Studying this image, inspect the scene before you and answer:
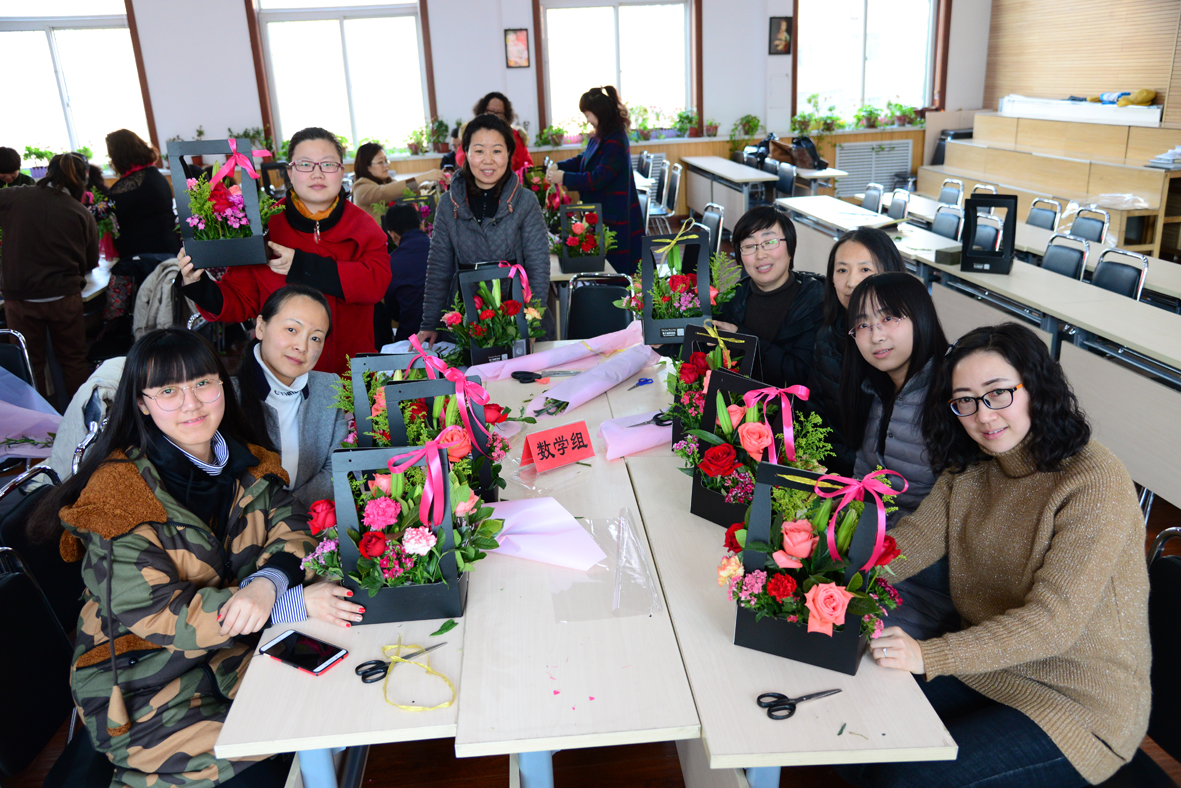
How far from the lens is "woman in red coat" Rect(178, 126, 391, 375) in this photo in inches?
94.4

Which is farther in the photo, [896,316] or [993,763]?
[896,316]

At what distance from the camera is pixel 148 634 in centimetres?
147

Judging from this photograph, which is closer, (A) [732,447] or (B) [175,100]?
(A) [732,447]

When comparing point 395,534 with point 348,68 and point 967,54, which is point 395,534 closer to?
point 348,68

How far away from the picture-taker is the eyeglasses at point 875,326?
6.32ft

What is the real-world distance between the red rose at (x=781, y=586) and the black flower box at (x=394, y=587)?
0.57 meters

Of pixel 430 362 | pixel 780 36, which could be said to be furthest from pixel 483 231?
pixel 780 36

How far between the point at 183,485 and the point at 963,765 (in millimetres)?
1597

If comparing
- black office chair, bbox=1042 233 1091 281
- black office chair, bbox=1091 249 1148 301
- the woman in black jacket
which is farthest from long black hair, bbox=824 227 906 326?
black office chair, bbox=1042 233 1091 281

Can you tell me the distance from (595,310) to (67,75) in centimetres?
864

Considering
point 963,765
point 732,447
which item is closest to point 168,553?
point 732,447

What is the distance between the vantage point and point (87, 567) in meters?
1.49

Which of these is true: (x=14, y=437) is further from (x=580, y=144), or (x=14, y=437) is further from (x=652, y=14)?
(x=652, y=14)

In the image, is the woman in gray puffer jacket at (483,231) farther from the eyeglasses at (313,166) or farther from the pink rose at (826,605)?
the pink rose at (826,605)
